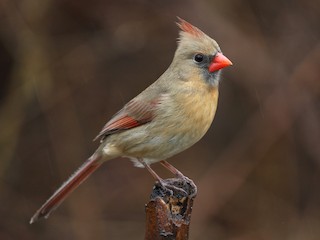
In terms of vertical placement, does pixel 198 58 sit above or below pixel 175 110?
above

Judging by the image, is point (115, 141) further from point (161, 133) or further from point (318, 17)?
point (318, 17)

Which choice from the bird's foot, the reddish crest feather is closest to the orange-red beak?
the reddish crest feather

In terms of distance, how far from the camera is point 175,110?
4.36 meters

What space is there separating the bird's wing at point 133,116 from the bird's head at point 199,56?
0.30m

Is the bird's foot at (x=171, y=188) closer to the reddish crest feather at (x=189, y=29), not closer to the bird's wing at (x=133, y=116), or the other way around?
the bird's wing at (x=133, y=116)

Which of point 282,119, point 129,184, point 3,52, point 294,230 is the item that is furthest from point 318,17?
point 3,52

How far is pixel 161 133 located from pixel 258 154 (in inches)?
122

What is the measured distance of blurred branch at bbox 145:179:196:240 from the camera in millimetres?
3051

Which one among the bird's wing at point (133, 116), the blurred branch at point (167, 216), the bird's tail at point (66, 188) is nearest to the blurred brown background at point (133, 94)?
the bird's tail at point (66, 188)

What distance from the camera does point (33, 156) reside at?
7645mm

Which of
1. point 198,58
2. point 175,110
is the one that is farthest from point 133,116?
point 198,58

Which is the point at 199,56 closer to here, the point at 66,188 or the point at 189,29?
the point at 189,29

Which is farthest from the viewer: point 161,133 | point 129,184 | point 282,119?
point 129,184

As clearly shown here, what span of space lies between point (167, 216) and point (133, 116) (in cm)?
149
